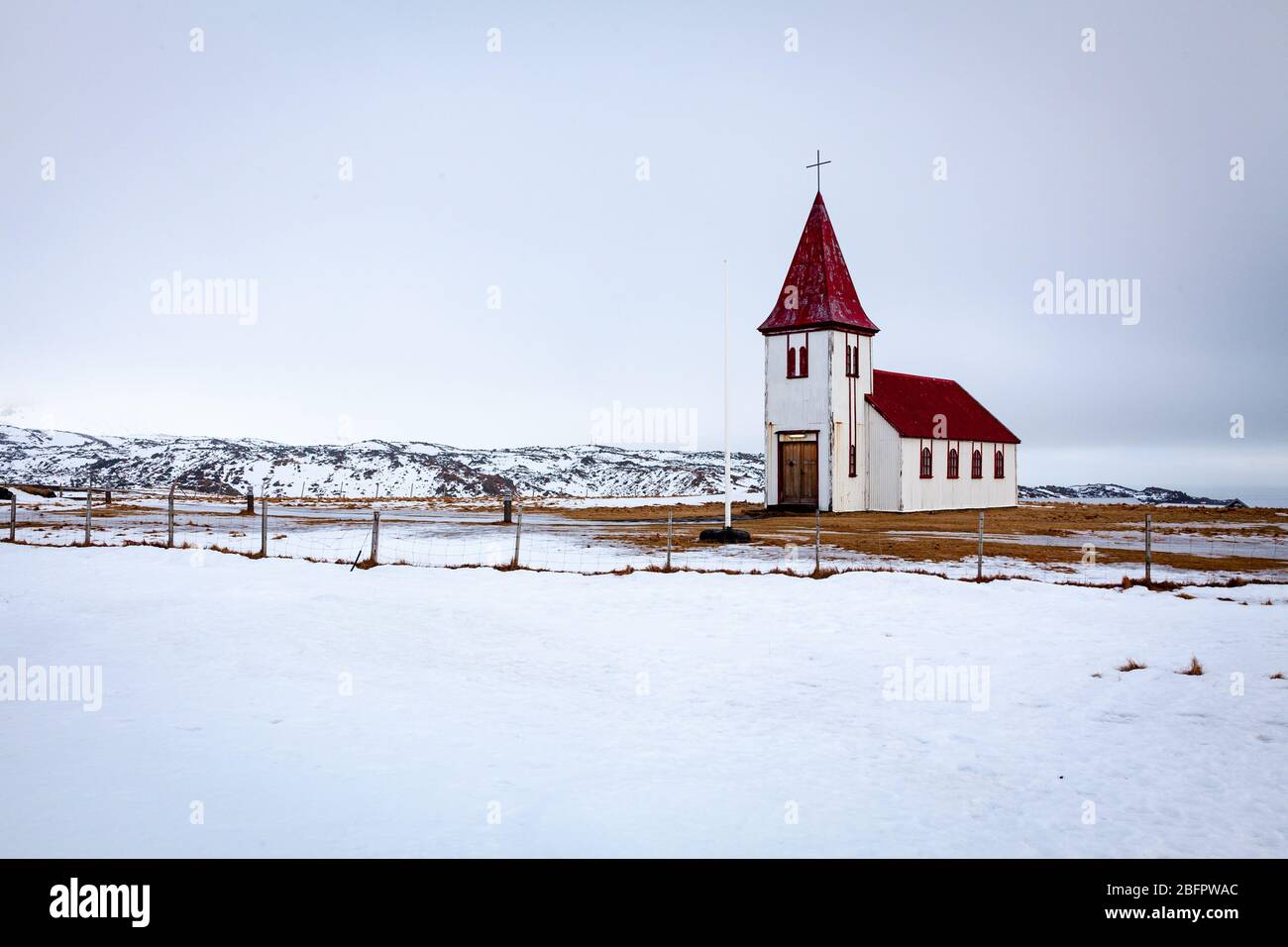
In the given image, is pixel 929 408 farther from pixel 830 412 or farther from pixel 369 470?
pixel 369 470

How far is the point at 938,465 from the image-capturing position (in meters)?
43.8

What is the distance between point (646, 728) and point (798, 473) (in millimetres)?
33455

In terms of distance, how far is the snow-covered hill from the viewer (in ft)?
345

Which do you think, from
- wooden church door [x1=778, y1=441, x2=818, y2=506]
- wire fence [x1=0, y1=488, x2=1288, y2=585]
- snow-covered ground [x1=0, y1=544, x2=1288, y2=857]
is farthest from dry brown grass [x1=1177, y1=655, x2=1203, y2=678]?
wooden church door [x1=778, y1=441, x2=818, y2=506]

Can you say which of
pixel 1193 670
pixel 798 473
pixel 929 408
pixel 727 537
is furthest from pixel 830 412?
pixel 1193 670

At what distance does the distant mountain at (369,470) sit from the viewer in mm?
103938

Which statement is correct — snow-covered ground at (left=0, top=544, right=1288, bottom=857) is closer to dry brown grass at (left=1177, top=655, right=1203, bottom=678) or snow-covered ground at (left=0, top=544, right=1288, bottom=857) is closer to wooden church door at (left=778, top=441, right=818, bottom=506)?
dry brown grass at (left=1177, top=655, right=1203, bottom=678)

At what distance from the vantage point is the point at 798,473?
40406mm

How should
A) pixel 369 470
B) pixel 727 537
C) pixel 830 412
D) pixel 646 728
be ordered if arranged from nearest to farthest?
1. pixel 646 728
2. pixel 727 537
3. pixel 830 412
4. pixel 369 470

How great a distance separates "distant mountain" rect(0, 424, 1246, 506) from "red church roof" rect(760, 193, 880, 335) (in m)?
47.2
